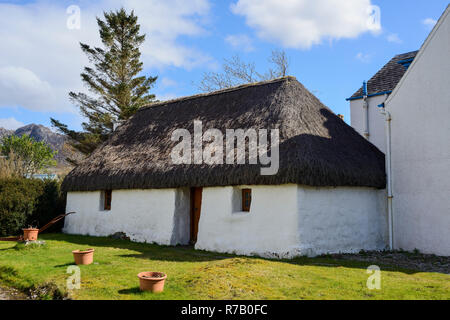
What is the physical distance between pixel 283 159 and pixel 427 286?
4.47 metres

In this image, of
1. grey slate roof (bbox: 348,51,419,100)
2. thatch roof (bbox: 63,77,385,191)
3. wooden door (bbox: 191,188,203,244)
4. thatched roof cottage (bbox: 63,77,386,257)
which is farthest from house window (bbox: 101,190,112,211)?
grey slate roof (bbox: 348,51,419,100)

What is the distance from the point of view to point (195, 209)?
1272 cm

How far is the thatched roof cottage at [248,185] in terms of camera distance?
397 inches

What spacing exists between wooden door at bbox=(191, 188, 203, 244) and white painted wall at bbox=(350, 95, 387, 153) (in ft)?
25.4

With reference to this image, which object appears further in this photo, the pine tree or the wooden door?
the pine tree

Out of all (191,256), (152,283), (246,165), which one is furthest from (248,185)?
(152,283)

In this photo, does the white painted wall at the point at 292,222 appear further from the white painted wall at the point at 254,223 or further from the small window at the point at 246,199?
the small window at the point at 246,199

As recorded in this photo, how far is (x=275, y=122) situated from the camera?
11391 millimetres

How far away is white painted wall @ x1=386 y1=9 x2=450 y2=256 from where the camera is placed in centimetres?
1069

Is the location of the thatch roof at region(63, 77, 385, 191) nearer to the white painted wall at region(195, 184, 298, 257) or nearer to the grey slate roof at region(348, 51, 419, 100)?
the white painted wall at region(195, 184, 298, 257)

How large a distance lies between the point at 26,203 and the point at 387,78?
15616mm

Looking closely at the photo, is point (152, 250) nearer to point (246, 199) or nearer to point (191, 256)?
point (191, 256)

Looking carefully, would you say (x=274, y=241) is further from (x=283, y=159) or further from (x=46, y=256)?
(x=46, y=256)

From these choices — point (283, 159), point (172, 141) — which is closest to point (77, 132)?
point (172, 141)
